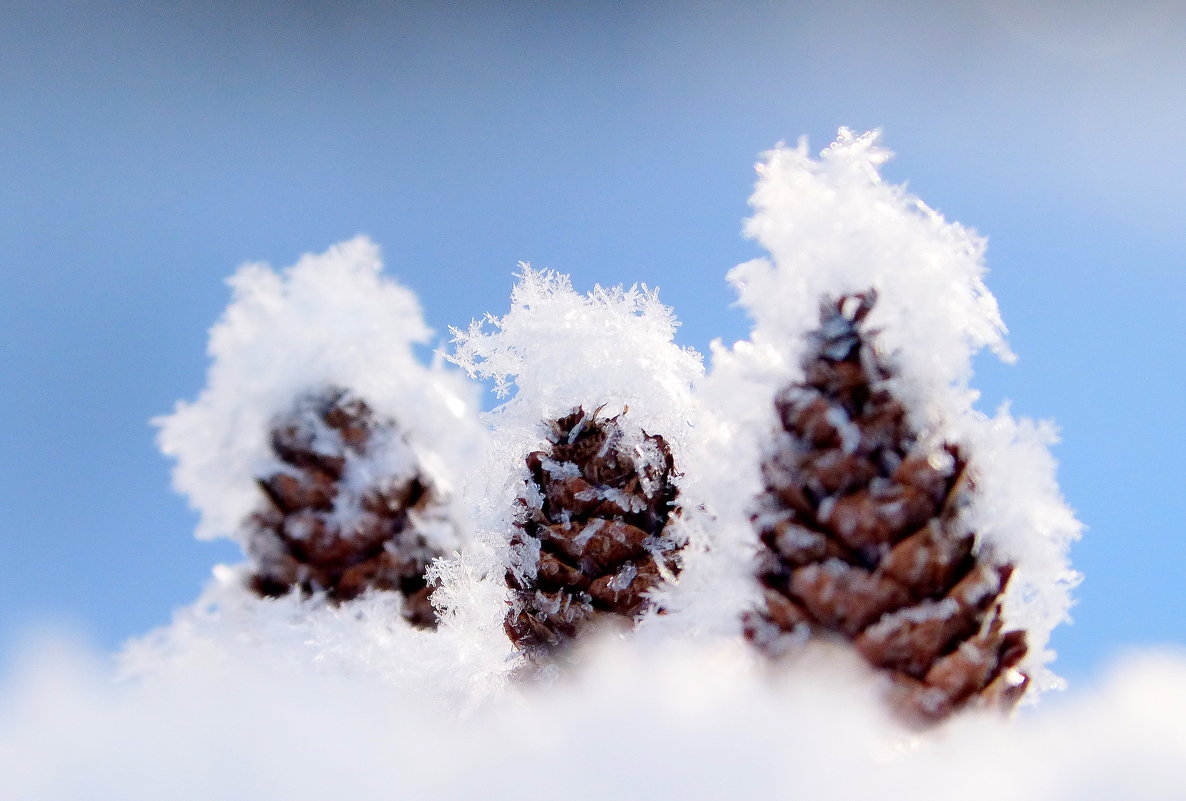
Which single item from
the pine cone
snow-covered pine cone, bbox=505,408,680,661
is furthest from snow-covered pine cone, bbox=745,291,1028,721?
the pine cone

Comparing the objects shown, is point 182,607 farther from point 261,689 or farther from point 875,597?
point 875,597

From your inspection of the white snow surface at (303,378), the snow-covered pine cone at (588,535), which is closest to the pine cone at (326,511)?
the white snow surface at (303,378)

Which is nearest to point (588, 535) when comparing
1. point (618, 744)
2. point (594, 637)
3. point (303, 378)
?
point (594, 637)

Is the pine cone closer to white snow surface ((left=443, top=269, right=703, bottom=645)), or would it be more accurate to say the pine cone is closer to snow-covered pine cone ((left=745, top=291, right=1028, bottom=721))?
white snow surface ((left=443, top=269, right=703, bottom=645))

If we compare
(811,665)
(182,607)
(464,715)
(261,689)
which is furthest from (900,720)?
(182,607)

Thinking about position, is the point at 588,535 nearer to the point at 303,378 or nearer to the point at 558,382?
the point at 558,382

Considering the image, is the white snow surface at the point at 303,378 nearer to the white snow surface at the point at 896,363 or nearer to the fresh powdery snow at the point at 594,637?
the fresh powdery snow at the point at 594,637
